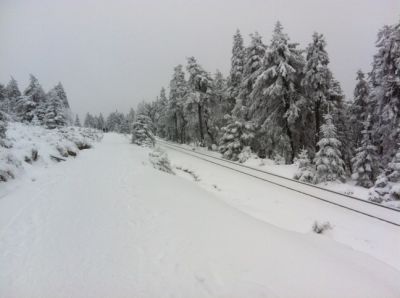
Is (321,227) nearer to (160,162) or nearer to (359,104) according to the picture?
(160,162)

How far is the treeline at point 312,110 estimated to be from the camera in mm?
17547

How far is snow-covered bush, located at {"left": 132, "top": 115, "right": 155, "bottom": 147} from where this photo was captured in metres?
33.6

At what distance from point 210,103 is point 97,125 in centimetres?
8340

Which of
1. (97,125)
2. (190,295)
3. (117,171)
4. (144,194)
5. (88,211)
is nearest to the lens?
(190,295)

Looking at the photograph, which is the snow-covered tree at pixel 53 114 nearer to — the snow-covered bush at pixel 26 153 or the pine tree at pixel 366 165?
the snow-covered bush at pixel 26 153

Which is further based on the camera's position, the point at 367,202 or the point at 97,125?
the point at 97,125

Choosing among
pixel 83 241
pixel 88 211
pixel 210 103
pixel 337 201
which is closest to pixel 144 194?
pixel 88 211

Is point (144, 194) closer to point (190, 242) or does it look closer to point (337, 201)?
point (190, 242)

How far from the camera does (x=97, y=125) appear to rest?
10869cm

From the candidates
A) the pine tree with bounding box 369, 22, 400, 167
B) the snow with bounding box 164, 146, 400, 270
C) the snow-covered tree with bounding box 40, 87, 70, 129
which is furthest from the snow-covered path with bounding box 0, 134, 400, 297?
the snow-covered tree with bounding box 40, 87, 70, 129

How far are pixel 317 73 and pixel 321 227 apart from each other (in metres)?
14.9

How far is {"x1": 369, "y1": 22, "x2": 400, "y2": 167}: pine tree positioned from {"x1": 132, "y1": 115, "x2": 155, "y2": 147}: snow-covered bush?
2390 centimetres

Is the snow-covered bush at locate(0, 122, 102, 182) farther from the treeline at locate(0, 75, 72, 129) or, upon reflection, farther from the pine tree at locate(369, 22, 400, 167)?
the treeline at locate(0, 75, 72, 129)

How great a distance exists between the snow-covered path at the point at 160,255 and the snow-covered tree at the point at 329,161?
28.3 ft
